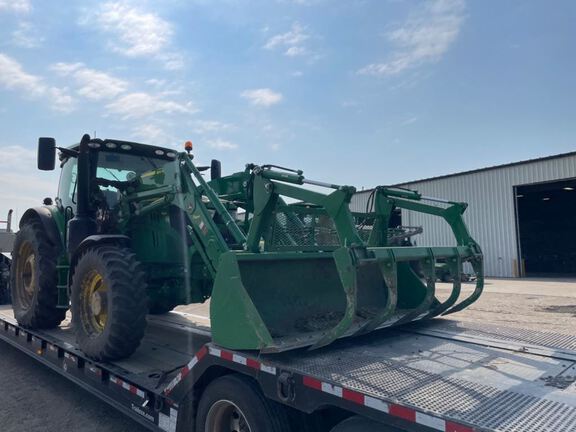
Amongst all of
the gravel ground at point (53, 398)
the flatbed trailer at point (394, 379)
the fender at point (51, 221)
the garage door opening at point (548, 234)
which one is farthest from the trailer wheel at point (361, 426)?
the garage door opening at point (548, 234)

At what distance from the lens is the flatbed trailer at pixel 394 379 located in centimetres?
229

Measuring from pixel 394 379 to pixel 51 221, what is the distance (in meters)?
5.43

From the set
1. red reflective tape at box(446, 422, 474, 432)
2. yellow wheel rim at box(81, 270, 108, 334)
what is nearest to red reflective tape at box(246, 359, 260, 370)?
red reflective tape at box(446, 422, 474, 432)

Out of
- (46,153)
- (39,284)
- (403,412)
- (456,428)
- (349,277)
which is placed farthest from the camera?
(39,284)

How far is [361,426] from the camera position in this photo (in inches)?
100.0

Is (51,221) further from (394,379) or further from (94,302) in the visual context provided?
(394,379)

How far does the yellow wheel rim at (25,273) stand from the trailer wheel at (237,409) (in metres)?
4.54

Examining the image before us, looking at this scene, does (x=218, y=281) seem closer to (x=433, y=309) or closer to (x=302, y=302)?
(x=302, y=302)

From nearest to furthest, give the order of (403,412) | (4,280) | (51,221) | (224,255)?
1. (403,412)
2. (224,255)
3. (51,221)
4. (4,280)

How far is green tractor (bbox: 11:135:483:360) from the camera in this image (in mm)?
3340

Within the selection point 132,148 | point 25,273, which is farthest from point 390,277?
point 25,273

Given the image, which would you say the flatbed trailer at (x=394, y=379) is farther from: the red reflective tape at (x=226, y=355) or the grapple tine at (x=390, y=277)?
the grapple tine at (x=390, y=277)

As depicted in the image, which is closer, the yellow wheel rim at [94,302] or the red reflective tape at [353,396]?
the red reflective tape at [353,396]

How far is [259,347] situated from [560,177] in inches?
758
